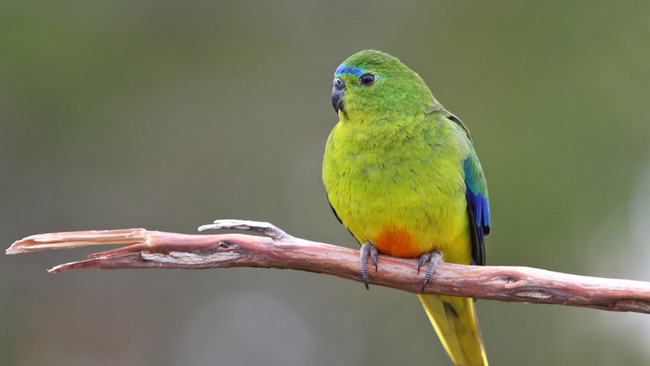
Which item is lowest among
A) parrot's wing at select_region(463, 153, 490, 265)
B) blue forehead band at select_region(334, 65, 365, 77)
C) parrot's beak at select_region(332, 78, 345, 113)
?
parrot's wing at select_region(463, 153, 490, 265)

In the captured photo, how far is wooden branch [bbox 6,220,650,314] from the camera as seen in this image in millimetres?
4117

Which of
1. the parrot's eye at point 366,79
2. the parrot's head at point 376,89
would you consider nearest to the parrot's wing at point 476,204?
the parrot's head at point 376,89

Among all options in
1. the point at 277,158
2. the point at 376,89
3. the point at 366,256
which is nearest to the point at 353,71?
the point at 376,89

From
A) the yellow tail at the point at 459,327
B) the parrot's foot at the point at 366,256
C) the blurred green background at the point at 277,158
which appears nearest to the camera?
the parrot's foot at the point at 366,256

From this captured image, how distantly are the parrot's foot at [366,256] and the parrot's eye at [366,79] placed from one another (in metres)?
1.16

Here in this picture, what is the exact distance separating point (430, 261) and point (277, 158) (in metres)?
5.23

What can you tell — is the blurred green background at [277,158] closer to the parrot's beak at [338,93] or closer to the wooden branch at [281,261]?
the parrot's beak at [338,93]

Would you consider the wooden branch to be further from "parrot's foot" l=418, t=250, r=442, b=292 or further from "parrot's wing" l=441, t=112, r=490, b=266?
"parrot's wing" l=441, t=112, r=490, b=266

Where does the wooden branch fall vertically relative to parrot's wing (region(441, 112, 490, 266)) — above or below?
below

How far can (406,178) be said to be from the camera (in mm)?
4836

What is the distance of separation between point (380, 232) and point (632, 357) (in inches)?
199

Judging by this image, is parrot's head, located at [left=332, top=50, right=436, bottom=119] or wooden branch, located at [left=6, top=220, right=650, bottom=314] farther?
parrot's head, located at [left=332, top=50, right=436, bottom=119]

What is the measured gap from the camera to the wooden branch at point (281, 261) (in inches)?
162

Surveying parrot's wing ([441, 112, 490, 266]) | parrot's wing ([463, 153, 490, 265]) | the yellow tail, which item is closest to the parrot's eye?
parrot's wing ([441, 112, 490, 266])
